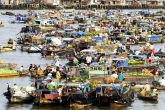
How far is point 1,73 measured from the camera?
3900 cm

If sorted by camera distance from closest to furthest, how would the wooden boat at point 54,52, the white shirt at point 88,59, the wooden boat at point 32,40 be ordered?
the white shirt at point 88,59 → the wooden boat at point 54,52 → the wooden boat at point 32,40

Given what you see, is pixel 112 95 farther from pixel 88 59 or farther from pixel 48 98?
pixel 88 59

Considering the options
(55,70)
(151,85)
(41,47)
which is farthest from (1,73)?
(41,47)

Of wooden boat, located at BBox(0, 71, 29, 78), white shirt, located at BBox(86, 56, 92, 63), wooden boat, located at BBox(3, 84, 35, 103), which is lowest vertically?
wooden boat, located at BBox(0, 71, 29, 78)

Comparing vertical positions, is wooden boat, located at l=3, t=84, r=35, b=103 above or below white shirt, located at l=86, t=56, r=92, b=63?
below

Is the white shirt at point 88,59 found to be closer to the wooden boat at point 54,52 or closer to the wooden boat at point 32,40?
the wooden boat at point 54,52

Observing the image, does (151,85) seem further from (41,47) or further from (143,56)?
(41,47)

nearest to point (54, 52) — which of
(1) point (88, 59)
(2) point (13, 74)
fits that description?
(1) point (88, 59)

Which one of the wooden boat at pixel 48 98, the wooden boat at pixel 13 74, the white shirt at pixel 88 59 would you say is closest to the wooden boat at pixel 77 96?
the wooden boat at pixel 48 98

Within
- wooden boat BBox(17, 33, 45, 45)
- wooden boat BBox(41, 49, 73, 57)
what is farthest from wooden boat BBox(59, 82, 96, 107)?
wooden boat BBox(17, 33, 45, 45)

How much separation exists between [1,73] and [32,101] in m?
7.97

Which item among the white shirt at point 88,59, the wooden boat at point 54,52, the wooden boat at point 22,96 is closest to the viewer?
the wooden boat at point 22,96

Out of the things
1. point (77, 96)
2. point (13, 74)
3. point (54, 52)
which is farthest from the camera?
point (54, 52)

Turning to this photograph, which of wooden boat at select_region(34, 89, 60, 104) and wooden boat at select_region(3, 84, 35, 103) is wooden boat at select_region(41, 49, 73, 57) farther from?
wooden boat at select_region(34, 89, 60, 104)
